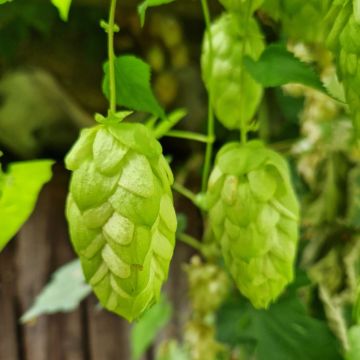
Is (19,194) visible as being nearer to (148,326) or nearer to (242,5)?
(242,5)

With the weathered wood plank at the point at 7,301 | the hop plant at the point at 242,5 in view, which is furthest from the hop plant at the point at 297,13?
the weathered wood plank at the point at 7,301

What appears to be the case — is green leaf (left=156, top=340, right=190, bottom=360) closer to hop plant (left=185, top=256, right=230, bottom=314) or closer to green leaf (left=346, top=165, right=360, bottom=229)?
hop plant (left=185, top=256, right=230, bottom=314)

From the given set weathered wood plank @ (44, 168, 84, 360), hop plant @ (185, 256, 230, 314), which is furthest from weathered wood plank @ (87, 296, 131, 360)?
hop plant @ (185, 256, 230, 314)

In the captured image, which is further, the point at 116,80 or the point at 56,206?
the point at 56,206

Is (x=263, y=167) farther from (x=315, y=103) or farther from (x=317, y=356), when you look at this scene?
(x=315, y=103)

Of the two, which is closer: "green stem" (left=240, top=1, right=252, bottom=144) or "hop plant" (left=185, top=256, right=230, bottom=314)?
"green stem" (left=240, top=1, right=252, bottom=144)

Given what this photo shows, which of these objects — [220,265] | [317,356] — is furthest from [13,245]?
[317,356]

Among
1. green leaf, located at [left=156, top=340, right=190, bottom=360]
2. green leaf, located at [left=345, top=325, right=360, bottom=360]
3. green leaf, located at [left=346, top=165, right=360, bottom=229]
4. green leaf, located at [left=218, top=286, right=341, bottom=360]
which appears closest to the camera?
green leaf, located at [left=345, top=325, right=360, bottom=360]
